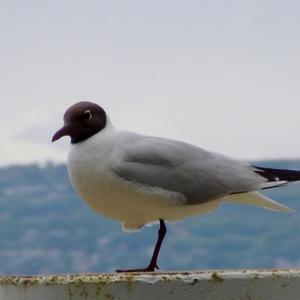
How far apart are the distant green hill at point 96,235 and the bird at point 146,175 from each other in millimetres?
39988

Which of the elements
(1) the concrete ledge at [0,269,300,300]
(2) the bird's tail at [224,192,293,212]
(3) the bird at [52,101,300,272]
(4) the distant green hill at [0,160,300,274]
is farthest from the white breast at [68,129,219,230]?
(4) the distant green hill at [0,160,300,274]

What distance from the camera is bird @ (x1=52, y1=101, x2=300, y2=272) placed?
3062 mm

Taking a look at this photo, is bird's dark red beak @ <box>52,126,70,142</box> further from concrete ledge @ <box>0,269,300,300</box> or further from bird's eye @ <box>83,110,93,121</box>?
concrete ledge @ <box>0,269,300,300</box>

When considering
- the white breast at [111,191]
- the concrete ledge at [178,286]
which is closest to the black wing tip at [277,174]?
the white breast at [111,191]

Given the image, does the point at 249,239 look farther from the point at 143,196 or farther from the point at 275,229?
the point at 143,196

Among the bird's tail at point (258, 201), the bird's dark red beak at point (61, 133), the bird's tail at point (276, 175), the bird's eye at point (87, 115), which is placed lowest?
the bird's tail at point (258, 201)

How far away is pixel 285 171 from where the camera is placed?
3502 millimetres

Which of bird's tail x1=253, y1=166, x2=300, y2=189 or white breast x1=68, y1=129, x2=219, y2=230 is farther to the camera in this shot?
bird's tail x1=253, y1=166, x2=300, y2=189

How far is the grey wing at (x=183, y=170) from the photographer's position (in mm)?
3166

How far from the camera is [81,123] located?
322 centimetres

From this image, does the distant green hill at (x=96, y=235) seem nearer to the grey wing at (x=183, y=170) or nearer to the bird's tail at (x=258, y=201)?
the bird's tail at (x=258, y=201)

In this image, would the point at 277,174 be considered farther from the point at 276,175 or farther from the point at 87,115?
the point at 87,115

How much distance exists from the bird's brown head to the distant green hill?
40193mm

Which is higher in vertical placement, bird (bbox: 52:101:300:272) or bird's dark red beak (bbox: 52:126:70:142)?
bird's dark red beak (bbox: 52:126:70:142)
